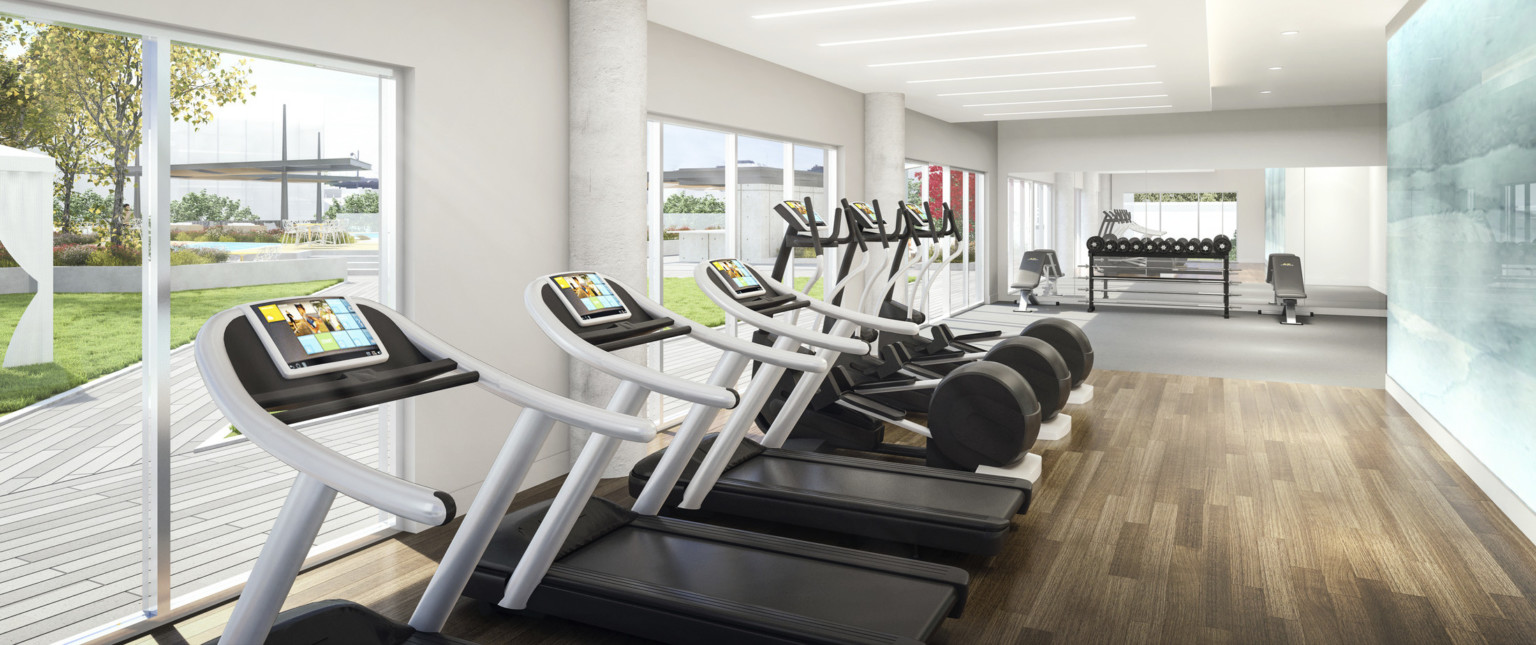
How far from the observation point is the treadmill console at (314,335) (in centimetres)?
187

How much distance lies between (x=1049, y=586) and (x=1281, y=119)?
10.4 meters

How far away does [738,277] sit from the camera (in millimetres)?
3730

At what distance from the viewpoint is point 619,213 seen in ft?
15.3

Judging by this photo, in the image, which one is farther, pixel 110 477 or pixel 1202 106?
pixel 1202 106

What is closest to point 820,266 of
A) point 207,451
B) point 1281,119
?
point 207,451

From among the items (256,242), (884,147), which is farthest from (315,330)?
(884,147)

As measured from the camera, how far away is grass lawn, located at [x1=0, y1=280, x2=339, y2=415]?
8.97 ft

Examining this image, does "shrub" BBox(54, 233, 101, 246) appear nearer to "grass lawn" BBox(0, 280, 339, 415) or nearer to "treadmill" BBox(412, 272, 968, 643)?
"grass lawn" BBox(0, 280, 339, 415)

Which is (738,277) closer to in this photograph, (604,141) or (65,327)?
(604,141)

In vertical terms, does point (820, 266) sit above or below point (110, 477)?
above

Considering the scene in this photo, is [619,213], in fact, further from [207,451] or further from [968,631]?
[968,631]

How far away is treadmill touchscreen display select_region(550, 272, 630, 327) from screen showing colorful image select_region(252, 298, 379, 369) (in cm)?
71

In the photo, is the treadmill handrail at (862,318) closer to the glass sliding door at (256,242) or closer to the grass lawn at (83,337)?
the glass sliding door at (256,242)

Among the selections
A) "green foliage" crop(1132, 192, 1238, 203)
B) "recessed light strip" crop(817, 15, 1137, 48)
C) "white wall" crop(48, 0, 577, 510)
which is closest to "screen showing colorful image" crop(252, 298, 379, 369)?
"white wall" crop(48, 0, 577, 510)
